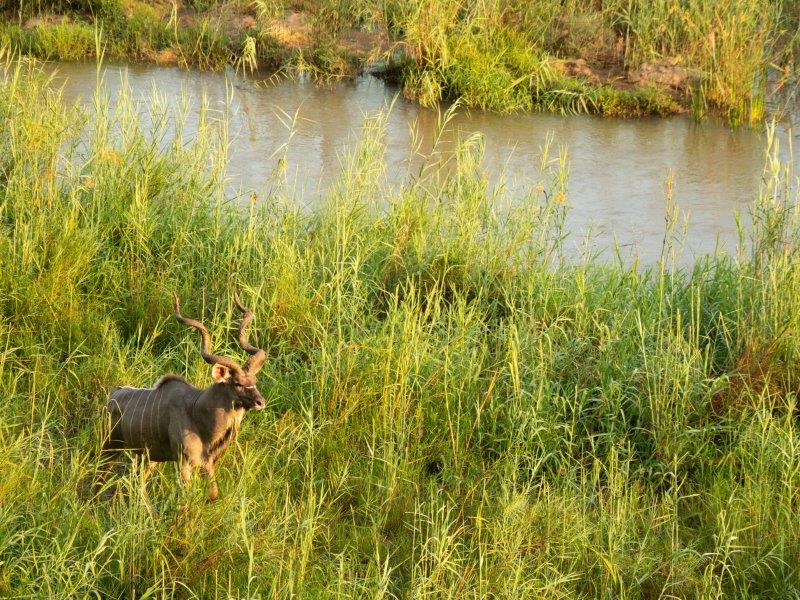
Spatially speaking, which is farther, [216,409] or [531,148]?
[531,148]

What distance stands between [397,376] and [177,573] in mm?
1368

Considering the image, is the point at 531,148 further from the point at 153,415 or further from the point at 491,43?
the point at 153,415

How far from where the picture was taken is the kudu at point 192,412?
378 centimetres

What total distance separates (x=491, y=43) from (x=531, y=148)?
5.67 feet

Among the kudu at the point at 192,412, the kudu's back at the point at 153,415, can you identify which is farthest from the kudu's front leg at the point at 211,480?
the kudu's back at the point at 153,415

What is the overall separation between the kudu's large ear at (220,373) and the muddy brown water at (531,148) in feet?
10.8

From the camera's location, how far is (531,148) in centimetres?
900

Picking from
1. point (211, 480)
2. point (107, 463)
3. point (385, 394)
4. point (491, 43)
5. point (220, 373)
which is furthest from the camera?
point (491, 43)

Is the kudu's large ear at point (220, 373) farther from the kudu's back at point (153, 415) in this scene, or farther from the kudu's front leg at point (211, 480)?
the kudu's front leg at point (211, 480)

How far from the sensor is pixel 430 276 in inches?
223

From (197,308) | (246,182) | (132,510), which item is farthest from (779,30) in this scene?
(132,510)

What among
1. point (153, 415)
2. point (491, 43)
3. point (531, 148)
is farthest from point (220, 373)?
point (491, 43)

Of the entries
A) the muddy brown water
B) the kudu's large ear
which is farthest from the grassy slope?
the muddy brown water

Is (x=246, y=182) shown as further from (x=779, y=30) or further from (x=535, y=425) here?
(x=779, y=30)
